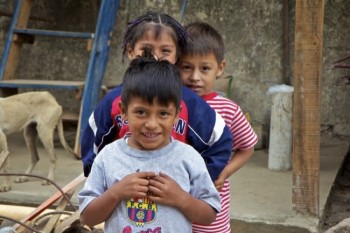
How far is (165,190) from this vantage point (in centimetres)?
186

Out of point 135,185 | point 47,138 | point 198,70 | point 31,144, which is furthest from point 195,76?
point 31,144

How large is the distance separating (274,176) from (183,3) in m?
2.38

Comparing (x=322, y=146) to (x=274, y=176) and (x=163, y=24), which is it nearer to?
(x=274, y=176)

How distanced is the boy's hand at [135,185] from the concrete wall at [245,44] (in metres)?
5.12

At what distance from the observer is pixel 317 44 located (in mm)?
4215

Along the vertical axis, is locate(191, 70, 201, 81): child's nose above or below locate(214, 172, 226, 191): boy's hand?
above

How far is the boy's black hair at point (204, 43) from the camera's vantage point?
2277 millimetres

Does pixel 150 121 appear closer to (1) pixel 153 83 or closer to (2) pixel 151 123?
(2) pixel 151 123

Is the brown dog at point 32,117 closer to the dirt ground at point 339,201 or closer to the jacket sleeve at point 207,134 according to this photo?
the dirt ground at point 339,201

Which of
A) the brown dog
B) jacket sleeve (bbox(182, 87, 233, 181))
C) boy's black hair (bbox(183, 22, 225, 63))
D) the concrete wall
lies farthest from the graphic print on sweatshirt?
the concrete wall

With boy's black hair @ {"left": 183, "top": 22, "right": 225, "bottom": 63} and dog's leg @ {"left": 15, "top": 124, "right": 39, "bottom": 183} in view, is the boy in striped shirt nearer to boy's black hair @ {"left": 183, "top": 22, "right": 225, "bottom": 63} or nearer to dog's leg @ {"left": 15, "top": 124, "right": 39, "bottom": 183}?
boy's black hair @ {"left": 183, "top": 22, "right": 225, "bottom": 63}

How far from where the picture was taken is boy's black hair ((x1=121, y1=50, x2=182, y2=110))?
186cm

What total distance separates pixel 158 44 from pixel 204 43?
25cm

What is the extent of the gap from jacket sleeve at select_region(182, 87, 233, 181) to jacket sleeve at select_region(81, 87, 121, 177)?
0.82ft
